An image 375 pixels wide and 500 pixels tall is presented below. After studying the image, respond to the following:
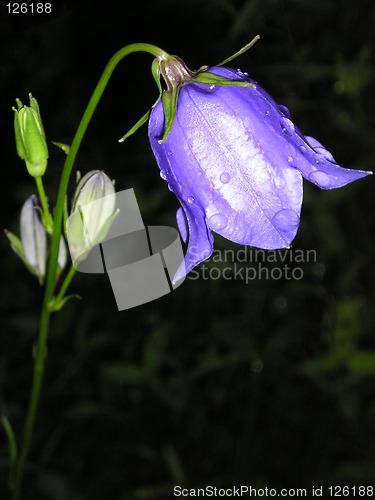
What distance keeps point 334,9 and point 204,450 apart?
163 cm

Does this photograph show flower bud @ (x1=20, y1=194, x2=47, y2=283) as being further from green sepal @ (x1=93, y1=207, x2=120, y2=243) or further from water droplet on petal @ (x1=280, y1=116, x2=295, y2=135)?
water droplet on petal @ (x1=280, y1=116, x2=295, y2=135)

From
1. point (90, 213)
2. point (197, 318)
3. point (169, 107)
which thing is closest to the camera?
point (169, 107)

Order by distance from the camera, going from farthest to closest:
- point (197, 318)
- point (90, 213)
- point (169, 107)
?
1. point (197, 318)
2. point (90, 213)
3. point (169, 107)

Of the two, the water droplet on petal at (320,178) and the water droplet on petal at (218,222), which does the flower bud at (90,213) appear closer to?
the water droplet on petal at (218,222)

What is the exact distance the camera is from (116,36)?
212 cm

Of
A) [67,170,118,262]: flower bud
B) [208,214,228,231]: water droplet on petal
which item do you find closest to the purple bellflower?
[208,214,228,231]: water droplet on petal

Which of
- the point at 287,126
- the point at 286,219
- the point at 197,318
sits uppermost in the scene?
the point at 287,126

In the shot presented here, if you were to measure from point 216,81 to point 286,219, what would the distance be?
219 mm

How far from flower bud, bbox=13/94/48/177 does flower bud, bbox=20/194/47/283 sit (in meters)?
0.16

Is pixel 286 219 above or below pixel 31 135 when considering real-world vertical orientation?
below

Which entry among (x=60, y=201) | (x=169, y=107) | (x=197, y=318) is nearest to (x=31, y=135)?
(x=60, y=201)

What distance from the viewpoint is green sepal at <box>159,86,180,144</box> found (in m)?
0.84

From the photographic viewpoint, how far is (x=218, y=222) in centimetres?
91

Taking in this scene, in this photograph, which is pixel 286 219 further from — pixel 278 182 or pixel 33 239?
pixel 33 239
